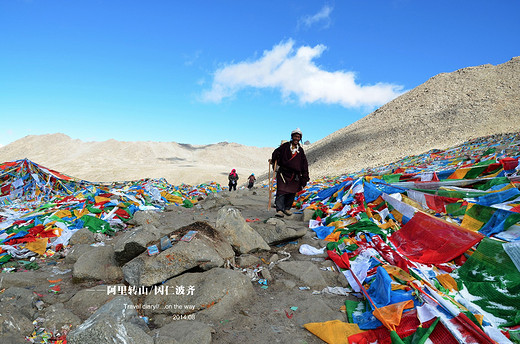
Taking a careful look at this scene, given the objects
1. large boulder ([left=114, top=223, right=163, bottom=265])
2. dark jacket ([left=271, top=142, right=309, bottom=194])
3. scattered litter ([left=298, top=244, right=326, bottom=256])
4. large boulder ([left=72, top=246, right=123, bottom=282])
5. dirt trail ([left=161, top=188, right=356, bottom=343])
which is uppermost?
dark jacket ([left=271, top=142, right=309, bottom=194])

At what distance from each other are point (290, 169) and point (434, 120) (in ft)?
107

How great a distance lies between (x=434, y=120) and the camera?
3194cm

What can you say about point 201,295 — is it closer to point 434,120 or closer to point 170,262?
point 170,262

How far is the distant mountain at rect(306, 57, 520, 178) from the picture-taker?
25.9 m

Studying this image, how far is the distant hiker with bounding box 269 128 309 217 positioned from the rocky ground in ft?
7.05

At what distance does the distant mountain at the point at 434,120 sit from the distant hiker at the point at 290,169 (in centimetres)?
1645

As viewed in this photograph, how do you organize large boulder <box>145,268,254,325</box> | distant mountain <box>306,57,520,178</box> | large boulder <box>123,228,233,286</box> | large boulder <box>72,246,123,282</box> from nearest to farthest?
1. large boulder <box>145,268,254,325</box>
2. large boulder <box>123,228,233,286</box>
3. large boulder <box>72,246,123,282</box>
4. distant mountain <box>306,57,520,178</box>

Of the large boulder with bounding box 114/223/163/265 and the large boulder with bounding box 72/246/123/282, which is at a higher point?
the large boulder with bounding box 114/223/163/265

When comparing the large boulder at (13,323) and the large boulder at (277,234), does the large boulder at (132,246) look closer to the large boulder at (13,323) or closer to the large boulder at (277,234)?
the large boulder at (13,323)

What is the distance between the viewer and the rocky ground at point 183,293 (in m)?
2.21

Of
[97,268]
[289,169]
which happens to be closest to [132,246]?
[97,268]

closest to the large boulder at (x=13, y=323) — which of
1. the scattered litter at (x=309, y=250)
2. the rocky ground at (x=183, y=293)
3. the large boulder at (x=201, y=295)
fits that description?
the rocky ground at (x=183, y=293)

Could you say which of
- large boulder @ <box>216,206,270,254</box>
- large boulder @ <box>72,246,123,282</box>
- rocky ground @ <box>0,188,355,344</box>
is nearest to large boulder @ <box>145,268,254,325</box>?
rocky ground @ <box>0,188,355,344</box>

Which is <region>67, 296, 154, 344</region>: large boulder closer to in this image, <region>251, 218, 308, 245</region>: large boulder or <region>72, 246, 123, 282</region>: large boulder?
<region>72, 246, 123, 282</region>: large boulder
